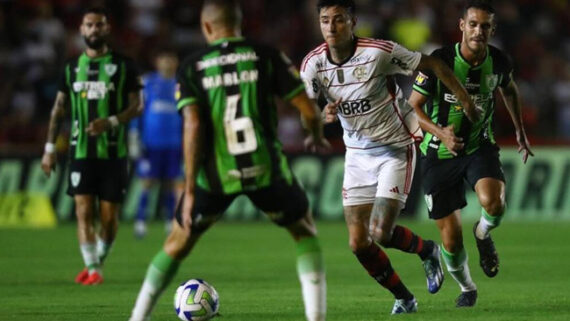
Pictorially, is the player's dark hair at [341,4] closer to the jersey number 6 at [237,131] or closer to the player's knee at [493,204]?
the player's knee at [493,204]

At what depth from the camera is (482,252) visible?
33.6ft

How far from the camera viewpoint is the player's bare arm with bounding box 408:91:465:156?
932 cm

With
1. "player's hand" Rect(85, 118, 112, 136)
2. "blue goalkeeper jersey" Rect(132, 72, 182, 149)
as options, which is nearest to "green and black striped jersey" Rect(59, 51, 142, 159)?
"player's hand" Rect(85, 118, 112, 136)

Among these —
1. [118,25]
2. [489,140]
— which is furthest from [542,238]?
[118,25]

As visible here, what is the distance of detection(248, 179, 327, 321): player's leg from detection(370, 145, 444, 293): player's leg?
2.10 meters

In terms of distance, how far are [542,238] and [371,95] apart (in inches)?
342

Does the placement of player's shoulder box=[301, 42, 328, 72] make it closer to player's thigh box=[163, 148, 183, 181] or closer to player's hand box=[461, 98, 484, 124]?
player's hand box=[461, 98, 484, 124]

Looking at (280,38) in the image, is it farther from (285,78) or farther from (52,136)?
(285,78)

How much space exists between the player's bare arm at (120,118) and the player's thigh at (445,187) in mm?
3338

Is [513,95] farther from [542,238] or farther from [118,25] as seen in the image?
[118,25]

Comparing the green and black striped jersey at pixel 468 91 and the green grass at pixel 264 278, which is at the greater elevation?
the green and black striped jersey at pixel 468 91

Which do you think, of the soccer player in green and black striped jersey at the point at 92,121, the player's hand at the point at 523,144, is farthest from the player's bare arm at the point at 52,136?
the player's hand at the point at 523,144

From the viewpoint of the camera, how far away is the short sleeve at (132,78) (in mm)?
12164

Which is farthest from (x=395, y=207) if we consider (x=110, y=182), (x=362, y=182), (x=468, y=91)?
(x=110, y=182)
